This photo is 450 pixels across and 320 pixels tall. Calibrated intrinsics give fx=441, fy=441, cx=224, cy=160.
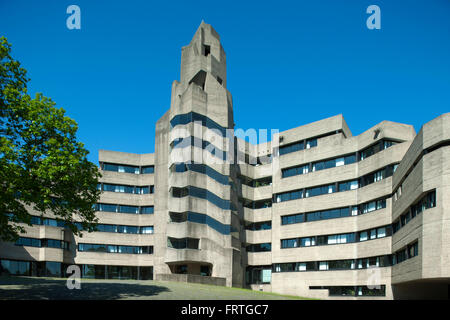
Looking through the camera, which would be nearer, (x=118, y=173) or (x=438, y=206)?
(x=438, y=206)

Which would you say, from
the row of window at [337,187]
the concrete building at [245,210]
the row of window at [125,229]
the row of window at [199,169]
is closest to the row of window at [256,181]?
the concrete building at [245,210]

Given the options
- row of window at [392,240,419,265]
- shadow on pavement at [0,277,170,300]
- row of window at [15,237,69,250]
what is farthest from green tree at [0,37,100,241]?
row of window at [15,237,69,250]

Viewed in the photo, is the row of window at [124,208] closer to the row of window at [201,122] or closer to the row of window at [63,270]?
the row of window at [63,270]

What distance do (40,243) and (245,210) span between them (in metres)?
28.4

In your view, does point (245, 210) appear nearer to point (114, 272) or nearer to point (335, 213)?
point (335, 213)

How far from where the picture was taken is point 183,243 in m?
51.1

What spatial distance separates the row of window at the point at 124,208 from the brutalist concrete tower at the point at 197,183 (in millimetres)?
7347

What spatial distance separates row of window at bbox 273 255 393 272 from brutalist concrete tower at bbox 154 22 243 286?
6477 millimetres

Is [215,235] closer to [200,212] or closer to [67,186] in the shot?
[200,212]

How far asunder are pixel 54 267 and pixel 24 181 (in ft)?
128

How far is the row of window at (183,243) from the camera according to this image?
50.8 m

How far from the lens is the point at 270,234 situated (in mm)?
61656

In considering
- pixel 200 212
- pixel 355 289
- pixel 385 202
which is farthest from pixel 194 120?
pixel 355 289

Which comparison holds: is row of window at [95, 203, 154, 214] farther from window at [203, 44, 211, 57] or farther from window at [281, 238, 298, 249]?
window at [203, 44, 211, 57]
